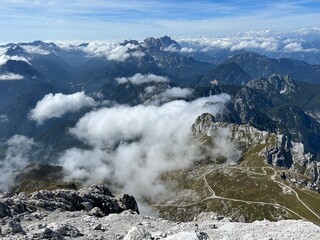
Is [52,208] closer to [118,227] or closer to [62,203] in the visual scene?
[62,203]

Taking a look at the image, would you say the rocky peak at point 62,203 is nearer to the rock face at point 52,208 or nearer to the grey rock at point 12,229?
the rock face at point 52,208

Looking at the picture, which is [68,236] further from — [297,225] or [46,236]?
[297,225]

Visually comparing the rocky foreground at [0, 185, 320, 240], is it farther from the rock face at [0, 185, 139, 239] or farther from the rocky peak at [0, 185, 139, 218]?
the rocky peak at [0, 185, 139, 218]

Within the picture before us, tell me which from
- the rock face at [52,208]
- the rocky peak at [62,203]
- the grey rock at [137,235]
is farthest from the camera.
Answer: the rocky peak at [62,203]

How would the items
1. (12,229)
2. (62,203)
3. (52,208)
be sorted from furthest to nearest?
(62,203), (52,208), (12,229)

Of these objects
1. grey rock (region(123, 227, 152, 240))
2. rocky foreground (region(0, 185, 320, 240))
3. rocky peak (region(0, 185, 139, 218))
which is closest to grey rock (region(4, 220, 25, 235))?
rocky foreground (region(0, 185, 320, 240))

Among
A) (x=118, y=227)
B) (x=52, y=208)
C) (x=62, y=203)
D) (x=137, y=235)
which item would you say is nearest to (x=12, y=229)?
(x=137, y=235)

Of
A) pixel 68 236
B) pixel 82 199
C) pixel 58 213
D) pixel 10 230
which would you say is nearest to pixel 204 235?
pixel 68 236

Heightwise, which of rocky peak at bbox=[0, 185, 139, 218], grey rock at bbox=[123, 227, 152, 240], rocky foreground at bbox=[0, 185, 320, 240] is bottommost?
rocky peak at bbox=[0, 185, 139, 218]

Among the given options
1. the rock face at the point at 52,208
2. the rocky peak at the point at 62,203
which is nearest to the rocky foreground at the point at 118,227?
the rock face at the point at 52,208
